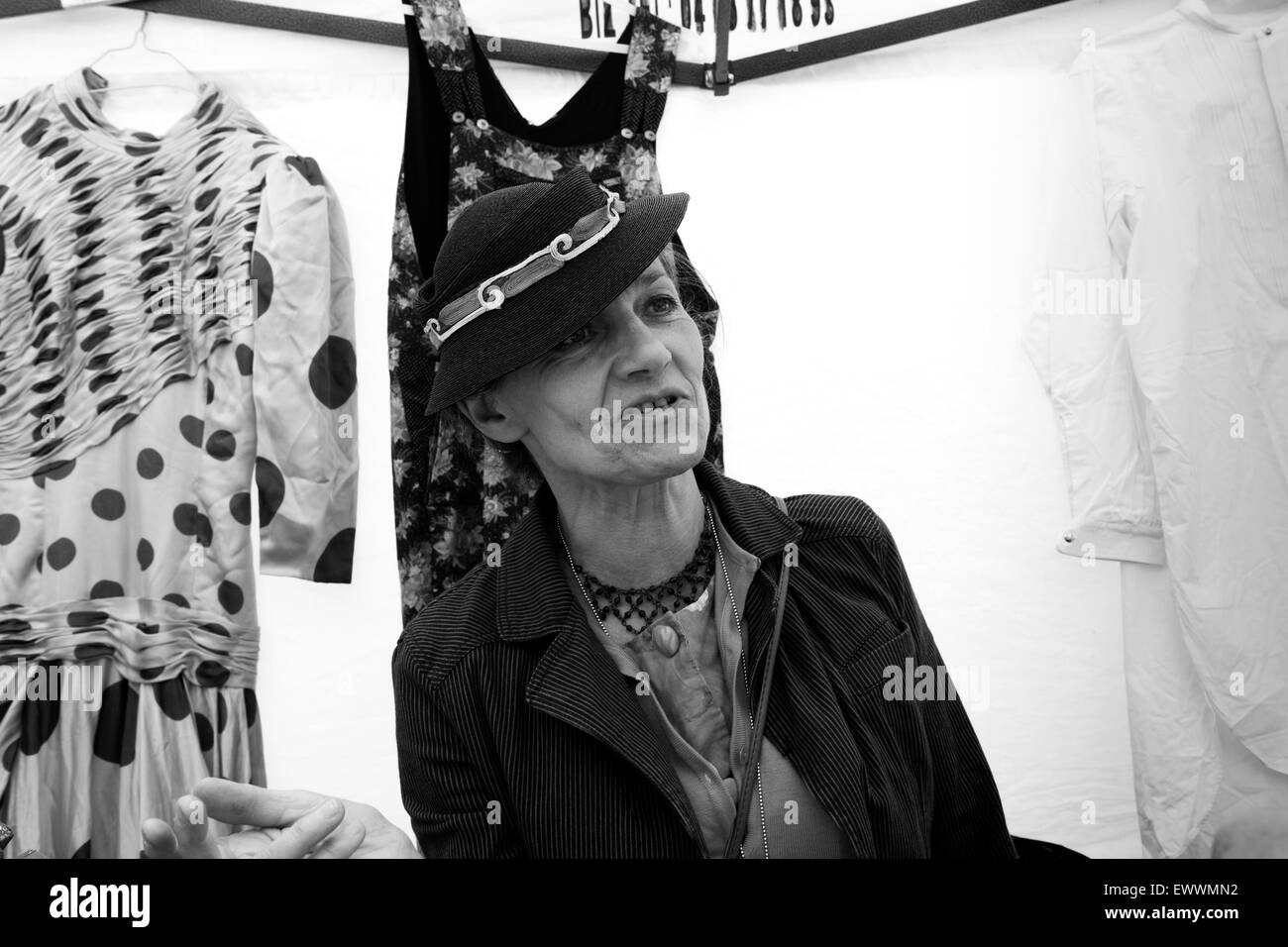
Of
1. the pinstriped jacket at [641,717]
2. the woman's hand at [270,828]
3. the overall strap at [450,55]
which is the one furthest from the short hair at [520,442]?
the woman's hand at [270,828]

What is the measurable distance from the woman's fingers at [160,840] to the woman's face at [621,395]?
52cm

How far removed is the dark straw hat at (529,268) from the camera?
1.22 metres

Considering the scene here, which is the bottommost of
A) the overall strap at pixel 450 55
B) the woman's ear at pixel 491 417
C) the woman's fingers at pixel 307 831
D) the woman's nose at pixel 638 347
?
the woman's fingers at pixel 307 831

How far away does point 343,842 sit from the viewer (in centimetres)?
111

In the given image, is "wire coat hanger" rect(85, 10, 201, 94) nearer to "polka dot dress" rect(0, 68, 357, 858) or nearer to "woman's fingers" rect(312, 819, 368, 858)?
"polka dot dress" rect(0, 68, 357, 858)

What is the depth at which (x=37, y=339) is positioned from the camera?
169cm

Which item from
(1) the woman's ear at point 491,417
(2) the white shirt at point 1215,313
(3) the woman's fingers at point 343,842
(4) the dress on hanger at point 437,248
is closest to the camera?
(3) the woman's fingers at point 343,842

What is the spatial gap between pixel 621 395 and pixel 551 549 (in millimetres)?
196

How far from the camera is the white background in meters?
1.83

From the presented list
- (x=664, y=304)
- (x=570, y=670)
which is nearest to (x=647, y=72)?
(x=664, y=304)

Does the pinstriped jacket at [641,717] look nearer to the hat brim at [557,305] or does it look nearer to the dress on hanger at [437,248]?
the hat brim at [557,305]

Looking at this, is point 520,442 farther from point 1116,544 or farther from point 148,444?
point 1116,544
